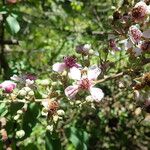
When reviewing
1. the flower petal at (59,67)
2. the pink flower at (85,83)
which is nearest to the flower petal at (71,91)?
the pink flower at (85,83)

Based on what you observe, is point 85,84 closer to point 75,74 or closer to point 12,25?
point 75,74

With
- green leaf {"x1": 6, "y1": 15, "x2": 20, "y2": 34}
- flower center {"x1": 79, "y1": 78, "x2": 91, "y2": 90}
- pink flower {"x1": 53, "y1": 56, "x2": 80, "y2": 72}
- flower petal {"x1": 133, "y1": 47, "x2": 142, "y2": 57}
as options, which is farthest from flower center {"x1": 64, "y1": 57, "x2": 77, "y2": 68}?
green leaf {"x1": 6, "y1": 15, "x2": 20, "y2": 34}

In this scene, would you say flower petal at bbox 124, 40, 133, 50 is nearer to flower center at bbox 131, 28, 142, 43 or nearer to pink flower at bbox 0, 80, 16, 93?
flower center at bbox 131, 28, 142, 43

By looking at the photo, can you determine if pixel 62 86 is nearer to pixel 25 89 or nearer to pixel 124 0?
pixel 25 89

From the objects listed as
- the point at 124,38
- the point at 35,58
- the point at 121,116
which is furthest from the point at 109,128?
the point at 124,38

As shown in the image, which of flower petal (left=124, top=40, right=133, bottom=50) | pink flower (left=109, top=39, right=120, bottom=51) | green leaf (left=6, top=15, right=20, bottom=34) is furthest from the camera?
green leaf (left=6, top=15, right=20, bottom=34)

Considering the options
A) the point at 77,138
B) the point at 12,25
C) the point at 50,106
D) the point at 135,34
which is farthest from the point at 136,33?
the point at 12,25
